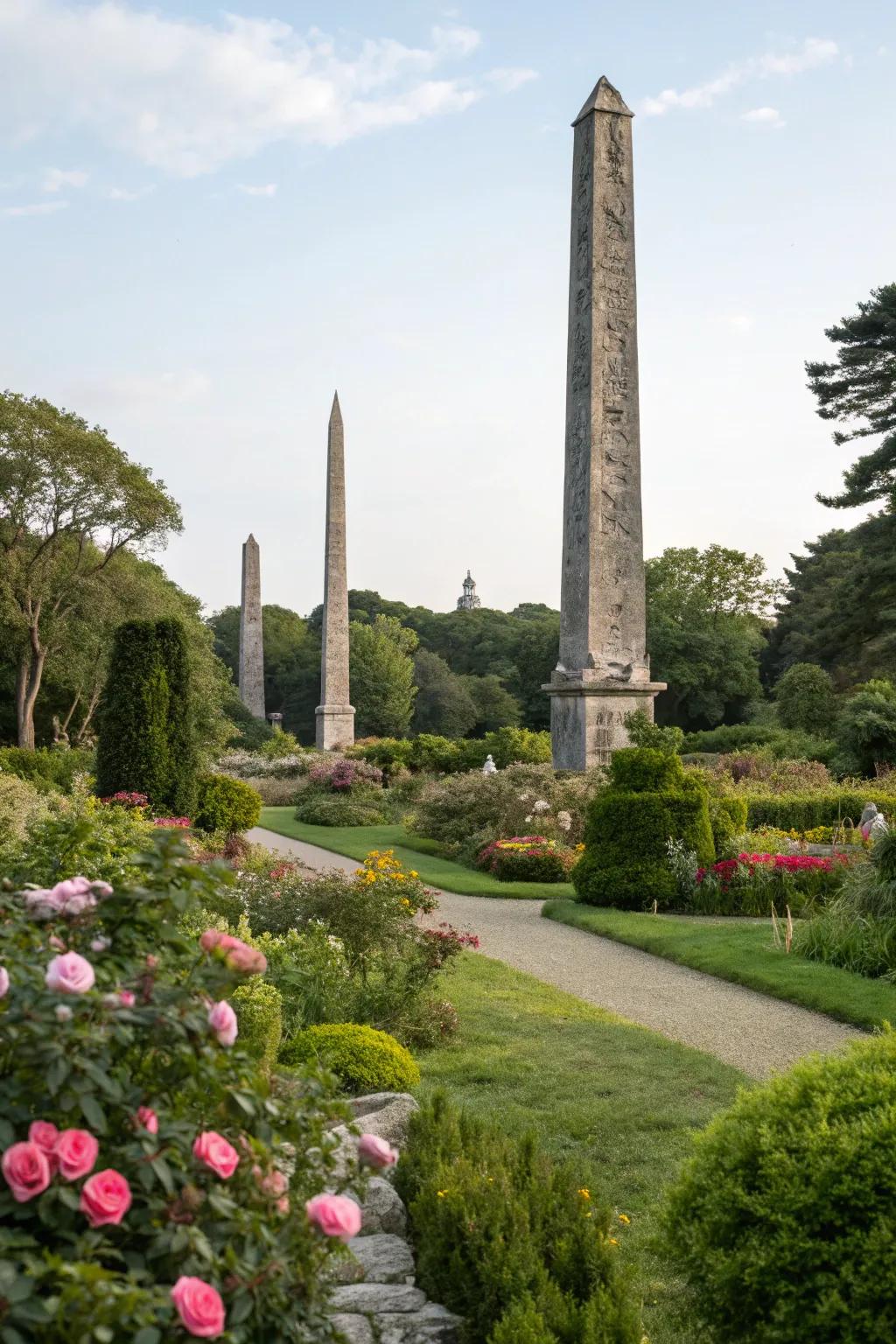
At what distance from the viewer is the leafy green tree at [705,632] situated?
44.8 m

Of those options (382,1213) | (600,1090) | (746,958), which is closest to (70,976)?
(382,1213)

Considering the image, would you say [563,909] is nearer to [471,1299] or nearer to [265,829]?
[471,1299]

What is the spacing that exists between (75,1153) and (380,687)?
47867 mm

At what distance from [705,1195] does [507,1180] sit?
0.70 meters

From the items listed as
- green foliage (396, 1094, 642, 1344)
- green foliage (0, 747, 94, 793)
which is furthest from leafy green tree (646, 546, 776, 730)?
green foliage (396, 1094, 642, 1344)

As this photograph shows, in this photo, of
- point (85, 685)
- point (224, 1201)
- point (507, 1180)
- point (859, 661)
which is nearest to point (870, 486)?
point (859, 661)

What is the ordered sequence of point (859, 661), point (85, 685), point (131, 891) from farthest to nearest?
point (859, 661), point (85, 685), point (131, 891)

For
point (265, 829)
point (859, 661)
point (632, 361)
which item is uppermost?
point (632, 361)

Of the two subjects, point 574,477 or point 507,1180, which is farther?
point 574,477

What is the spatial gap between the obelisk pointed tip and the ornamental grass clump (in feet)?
50.2

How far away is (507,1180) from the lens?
11.6 ft

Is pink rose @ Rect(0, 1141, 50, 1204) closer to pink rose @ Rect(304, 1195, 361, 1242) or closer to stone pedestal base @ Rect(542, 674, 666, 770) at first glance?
pink rose @ Rect(304, 1195, 361, 1242)

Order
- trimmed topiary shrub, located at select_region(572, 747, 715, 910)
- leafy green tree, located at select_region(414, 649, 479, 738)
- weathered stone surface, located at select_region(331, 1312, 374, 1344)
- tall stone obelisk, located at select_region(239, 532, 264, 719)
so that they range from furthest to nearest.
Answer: leafy green tree, located at select_region(414, 649, 479, 738), tall stone obelisk, located at select_region(239, 532, 264, 719), trimmed topiary shrub, located at select_region(572, 747, 715, 910), weathered stone surface, located at select_region(331, 1312, 374, 1344)

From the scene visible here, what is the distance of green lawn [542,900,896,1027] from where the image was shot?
7297mm
